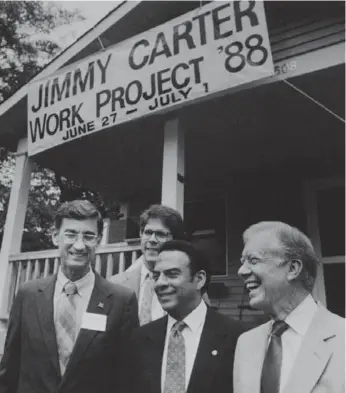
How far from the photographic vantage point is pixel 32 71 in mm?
19766

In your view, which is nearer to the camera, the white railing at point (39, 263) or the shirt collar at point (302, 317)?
the shirt collar at point (302, 317)

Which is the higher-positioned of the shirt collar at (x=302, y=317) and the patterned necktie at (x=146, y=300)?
the patterned necktie at (x=146, y=300)

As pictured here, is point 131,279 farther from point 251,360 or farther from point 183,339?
point 251,360

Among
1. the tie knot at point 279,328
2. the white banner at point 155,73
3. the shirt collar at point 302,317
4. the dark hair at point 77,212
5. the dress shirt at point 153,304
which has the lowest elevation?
the tie knot at point 279,328

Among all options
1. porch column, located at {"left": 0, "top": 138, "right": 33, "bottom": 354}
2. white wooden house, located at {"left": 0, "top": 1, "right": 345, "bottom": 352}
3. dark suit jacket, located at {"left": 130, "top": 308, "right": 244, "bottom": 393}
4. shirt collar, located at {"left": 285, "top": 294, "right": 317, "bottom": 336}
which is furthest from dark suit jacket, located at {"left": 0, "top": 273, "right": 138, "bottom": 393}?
porch column, located at {"left": 0, "top": 138, "right": 33, "bottom": 354}

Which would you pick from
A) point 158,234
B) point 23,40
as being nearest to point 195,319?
point 158,234

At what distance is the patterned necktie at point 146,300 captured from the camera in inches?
127

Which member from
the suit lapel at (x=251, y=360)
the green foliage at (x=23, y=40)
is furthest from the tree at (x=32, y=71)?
the suit lapel at (x=251, y=360)

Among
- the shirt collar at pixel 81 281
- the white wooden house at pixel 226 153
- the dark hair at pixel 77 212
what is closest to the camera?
the shirt collar at pixel 81 281

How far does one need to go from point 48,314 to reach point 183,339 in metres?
0.86

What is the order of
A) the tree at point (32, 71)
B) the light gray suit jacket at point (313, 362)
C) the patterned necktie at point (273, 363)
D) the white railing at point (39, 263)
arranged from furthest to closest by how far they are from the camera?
the tree at point (32, 71) < the white railing at point (39, 263) < the patterned necktie at point (273, 363) < the light gray suit jacket at point (313, 362)

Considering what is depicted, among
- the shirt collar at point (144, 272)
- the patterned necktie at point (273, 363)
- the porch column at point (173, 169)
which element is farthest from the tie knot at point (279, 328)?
the porch column at point (173, 169)

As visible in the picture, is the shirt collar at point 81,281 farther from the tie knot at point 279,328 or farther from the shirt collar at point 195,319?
the tie knot at point 279,328

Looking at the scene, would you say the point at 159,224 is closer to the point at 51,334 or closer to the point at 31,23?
the point at 51,334
